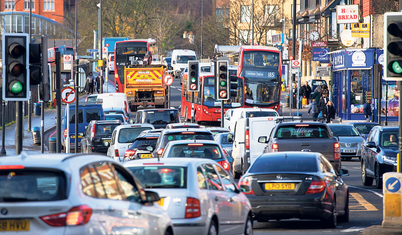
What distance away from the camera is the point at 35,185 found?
573 centimetres

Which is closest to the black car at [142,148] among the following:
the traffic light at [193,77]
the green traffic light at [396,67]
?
the traffic light at [193,77]

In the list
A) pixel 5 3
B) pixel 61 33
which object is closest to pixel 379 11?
pixel 61 33

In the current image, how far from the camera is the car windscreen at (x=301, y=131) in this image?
16.5 meters

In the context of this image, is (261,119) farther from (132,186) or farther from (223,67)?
(132,186)

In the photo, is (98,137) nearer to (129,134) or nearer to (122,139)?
(129,134)

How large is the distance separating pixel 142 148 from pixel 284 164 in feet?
27.3

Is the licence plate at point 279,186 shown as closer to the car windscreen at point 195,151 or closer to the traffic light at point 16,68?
the car windscreen at point 195,151

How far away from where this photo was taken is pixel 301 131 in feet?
54.1

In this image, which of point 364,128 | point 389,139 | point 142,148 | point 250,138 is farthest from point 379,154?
point 364,128

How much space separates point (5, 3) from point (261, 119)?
380ft

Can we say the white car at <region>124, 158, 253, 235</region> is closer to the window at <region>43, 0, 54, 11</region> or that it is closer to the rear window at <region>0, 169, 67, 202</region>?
the rear window at <region>0, 169, 67, 202</region>

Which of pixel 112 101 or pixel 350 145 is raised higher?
pixel 112 101

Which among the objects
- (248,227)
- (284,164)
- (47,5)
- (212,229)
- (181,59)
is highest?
(47,5)

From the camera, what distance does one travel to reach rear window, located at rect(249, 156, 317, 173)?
11516mm
